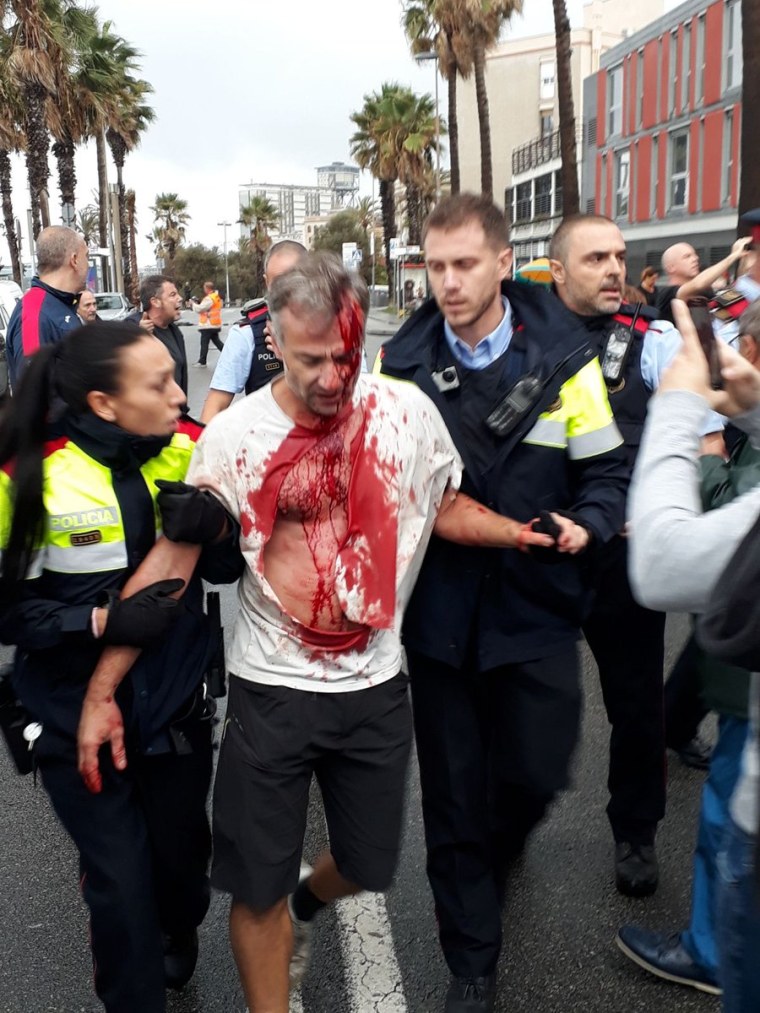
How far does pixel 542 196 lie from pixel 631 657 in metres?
52.8

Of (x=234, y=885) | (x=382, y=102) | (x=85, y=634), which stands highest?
(x=382, y=102)

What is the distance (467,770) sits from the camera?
2.95 meters

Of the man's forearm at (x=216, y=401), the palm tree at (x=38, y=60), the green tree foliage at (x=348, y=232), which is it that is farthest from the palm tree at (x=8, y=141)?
the green tree foliage at (x=348, y=232)

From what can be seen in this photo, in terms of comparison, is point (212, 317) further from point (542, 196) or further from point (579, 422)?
point (542, 196)

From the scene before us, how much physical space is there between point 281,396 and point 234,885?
1120 millimetres

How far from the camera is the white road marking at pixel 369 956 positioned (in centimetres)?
295

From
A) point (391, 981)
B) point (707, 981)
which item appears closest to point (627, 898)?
point (707, 981)

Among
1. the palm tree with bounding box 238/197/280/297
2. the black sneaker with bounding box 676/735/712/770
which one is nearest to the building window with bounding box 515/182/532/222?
the palm tree with bounding box 238/197/280/297

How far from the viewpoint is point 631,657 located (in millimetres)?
3498

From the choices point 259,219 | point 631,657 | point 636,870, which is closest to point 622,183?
point 631,657

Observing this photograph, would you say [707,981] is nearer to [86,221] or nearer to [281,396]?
[281,396]

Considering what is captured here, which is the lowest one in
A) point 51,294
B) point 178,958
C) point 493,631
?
point 178,958

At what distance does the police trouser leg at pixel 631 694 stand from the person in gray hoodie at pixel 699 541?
159 cm

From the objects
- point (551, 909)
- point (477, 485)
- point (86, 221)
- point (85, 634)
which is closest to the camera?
point (85, 634)
